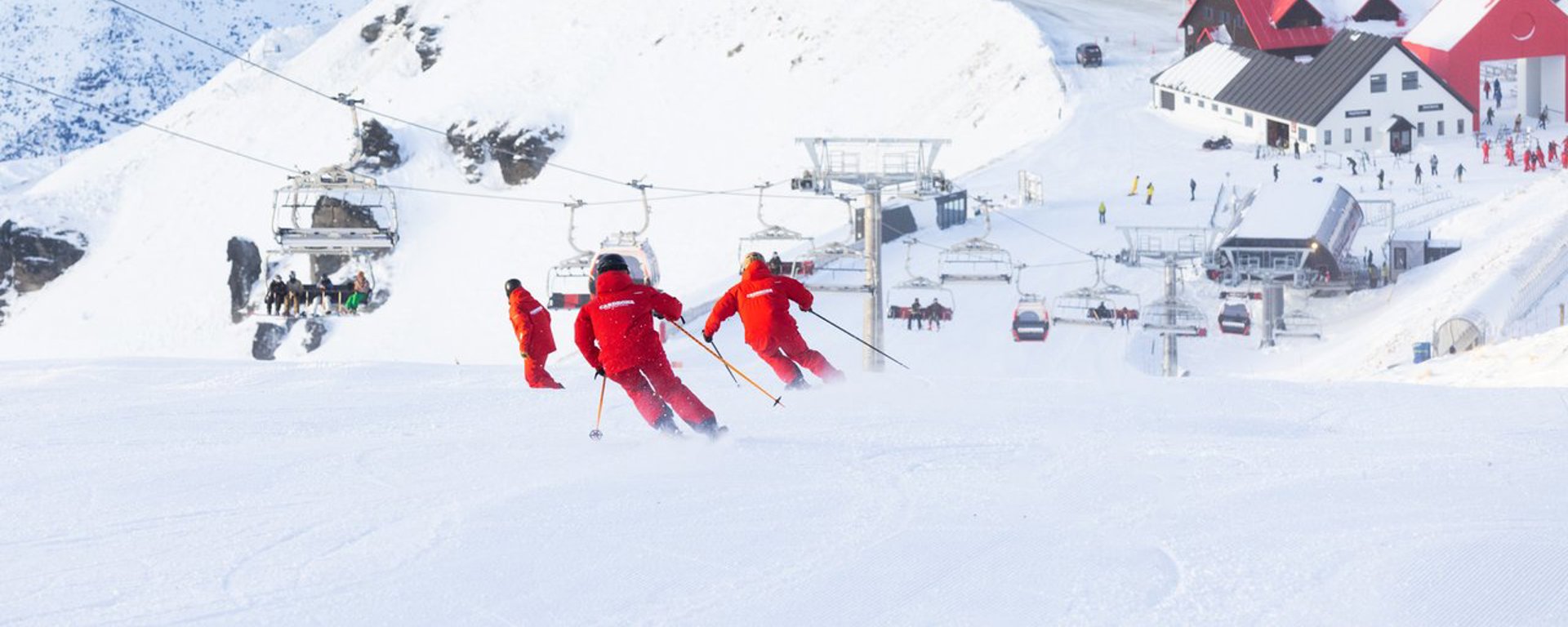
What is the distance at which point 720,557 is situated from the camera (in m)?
8.25

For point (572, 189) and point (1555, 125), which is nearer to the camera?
point (1555, 125)

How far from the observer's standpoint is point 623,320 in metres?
10.8

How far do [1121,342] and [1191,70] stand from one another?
25699 mm

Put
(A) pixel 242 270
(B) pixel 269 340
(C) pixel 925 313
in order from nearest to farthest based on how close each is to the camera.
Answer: (C) pixel 925 313 → (B) pixel 269 340 → (A) pixel 242 270

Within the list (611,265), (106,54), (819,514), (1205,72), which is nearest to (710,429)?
(611,265)

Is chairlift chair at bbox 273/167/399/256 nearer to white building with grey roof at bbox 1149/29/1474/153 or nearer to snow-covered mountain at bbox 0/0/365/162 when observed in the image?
white building with grey roof at bbox 1149/29/1474/153

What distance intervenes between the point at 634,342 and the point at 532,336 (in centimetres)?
337

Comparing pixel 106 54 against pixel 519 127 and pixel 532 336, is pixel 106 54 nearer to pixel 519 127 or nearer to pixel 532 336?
pixel 519 127

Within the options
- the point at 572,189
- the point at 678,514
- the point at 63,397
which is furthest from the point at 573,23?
the point at 678,514

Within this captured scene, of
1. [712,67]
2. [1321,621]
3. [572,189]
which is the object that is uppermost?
[712,67]

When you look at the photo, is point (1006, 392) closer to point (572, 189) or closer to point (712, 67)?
point (572, 189)

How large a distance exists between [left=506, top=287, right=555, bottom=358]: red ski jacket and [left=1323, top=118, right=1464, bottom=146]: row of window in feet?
135

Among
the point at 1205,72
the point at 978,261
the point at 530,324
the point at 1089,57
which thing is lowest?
the point at 530,324

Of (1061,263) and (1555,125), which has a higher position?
(1555,125)
